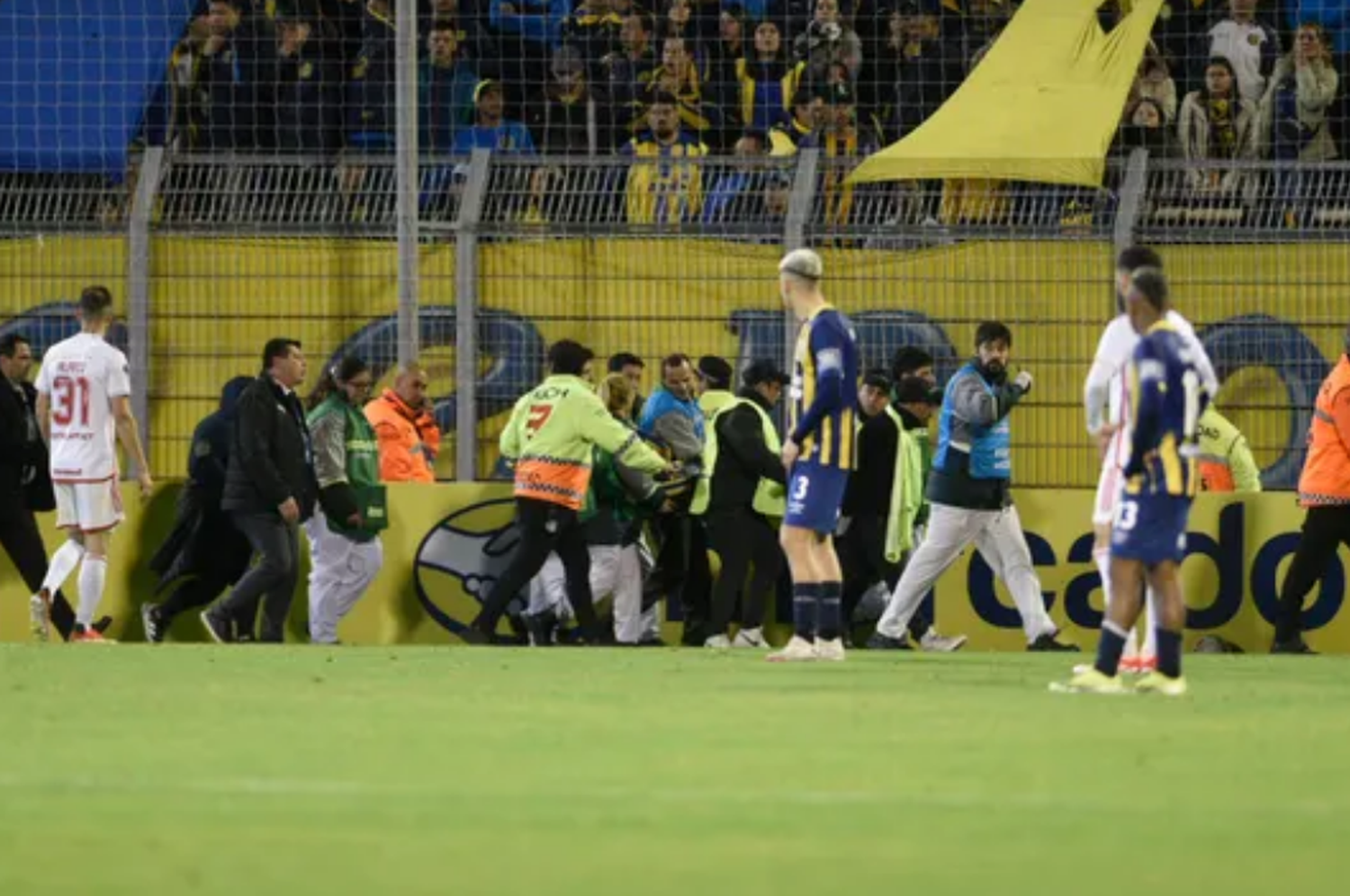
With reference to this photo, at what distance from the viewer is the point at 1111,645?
12.9m

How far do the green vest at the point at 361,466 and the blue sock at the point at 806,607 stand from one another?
4236 mm

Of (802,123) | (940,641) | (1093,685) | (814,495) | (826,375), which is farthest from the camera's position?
(802,123)

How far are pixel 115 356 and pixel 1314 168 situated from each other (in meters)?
7.51

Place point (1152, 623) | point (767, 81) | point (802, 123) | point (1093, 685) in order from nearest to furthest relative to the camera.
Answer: point (1093, 685) → point (1152, 623) → point (802, 123) → point (767, 81)

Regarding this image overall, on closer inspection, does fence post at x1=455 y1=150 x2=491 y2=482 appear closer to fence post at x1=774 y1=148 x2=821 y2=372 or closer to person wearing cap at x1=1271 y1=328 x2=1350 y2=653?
fence post at x1=774 y1=148 x2=821 y2=372

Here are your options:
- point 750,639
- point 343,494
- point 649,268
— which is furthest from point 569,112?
point 750,639

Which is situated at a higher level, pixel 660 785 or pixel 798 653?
pixel 660 785

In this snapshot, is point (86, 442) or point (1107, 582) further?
point (86, 442)

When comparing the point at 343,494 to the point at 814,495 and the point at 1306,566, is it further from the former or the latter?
the point at 1306,566

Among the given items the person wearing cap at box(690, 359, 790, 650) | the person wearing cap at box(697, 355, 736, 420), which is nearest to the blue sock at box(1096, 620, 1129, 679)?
the person wearing cap at box(690, 359, 790, 650)

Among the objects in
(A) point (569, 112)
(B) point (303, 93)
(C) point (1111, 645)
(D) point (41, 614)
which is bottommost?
(D) point (41, 614)

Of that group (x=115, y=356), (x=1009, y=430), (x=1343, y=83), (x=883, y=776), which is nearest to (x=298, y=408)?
(x=115, y=356)

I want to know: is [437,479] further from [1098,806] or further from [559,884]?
[559,884]

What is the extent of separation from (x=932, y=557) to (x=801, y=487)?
3.05 m
